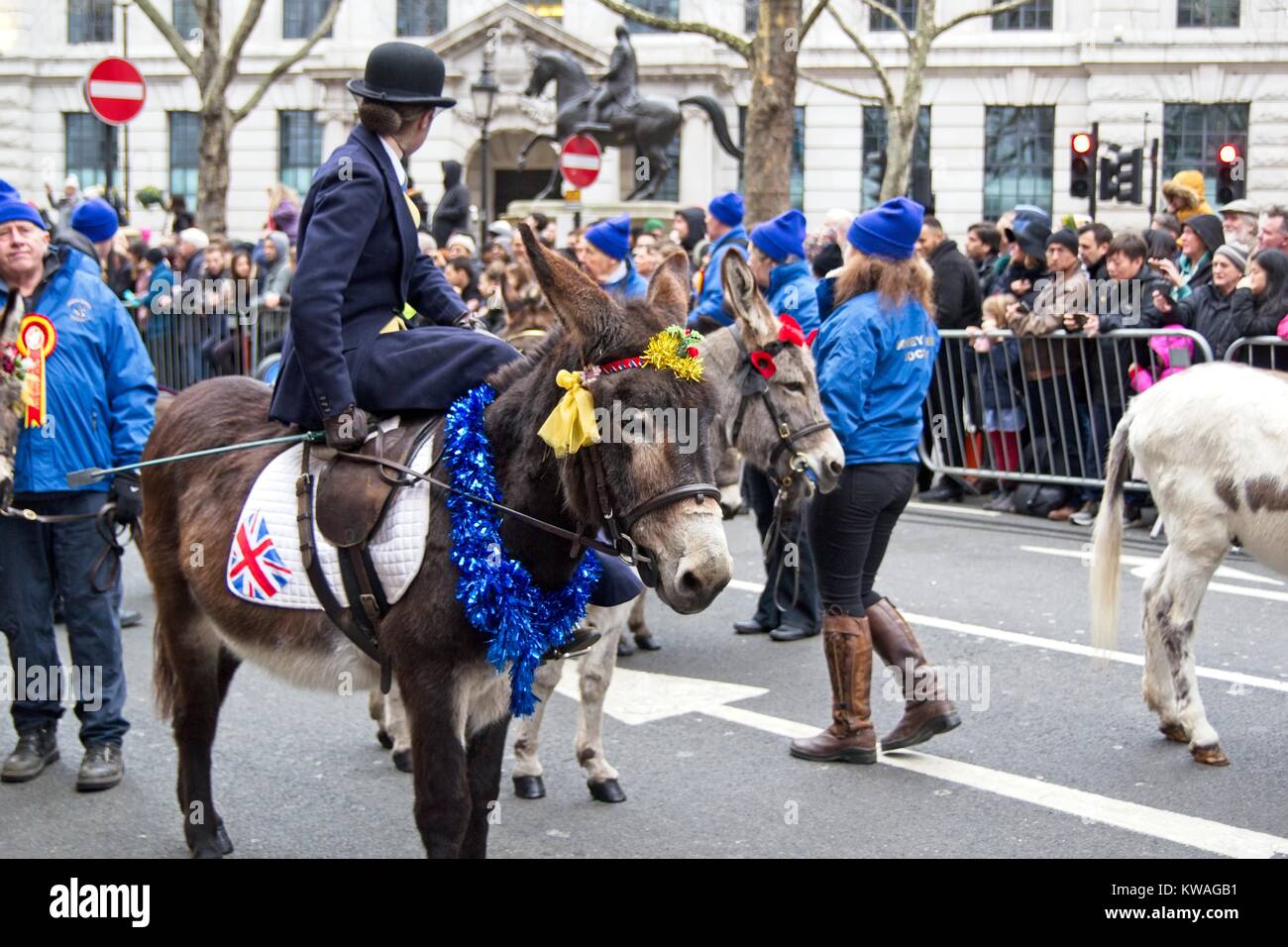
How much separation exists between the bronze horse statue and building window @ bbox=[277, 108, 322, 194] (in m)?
16.3

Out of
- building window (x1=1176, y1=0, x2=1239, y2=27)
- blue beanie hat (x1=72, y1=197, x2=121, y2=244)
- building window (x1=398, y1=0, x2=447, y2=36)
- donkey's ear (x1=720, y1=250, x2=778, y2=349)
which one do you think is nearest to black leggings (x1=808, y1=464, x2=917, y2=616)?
donkey's ear (x1=720, y1=250, x2=778, y2=349)

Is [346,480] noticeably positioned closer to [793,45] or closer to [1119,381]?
[1119,381]

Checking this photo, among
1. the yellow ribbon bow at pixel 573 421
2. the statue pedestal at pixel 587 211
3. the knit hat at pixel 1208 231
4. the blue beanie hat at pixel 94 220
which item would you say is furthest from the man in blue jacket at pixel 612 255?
the statue pedestal at pixel 587 211

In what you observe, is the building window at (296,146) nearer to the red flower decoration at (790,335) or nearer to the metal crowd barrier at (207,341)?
the metal crowd barrier at (207,341)

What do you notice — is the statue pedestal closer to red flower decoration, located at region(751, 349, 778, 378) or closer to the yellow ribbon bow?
red flower decoration, located at region(751, 349, 778, 378)

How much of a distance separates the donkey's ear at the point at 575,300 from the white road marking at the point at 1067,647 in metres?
3.91

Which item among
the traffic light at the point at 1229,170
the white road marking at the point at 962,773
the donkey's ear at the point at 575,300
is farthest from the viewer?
the traffic light at the point at 1229,170

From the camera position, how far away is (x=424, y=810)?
13.4ft

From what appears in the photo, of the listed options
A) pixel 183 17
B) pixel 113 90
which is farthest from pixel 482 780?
pixel 183 17

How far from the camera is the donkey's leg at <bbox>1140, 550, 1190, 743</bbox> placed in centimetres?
659

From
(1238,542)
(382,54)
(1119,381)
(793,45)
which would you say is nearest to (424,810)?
(382,54)

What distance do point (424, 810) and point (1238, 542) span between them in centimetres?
415

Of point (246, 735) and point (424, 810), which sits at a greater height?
point (424, 810)

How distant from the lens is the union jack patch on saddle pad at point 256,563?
4477 mm
